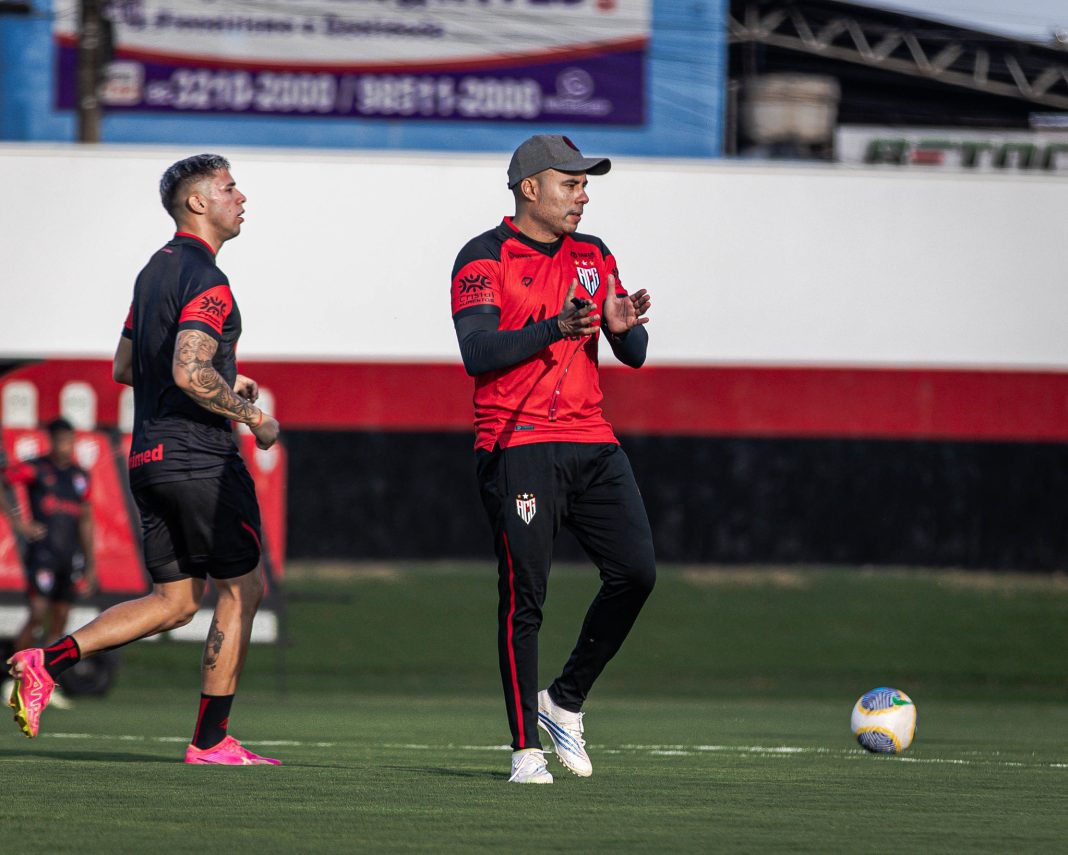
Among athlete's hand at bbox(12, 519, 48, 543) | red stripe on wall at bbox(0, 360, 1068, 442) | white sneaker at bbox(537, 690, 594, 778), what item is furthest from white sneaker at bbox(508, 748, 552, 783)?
red stripe on wall at bbox(0, 360, 1068, 442)

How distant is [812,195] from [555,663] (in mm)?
9450

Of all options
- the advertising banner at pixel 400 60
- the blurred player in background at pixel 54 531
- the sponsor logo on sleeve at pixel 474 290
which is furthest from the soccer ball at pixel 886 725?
the advertising banner at pixel 400 60

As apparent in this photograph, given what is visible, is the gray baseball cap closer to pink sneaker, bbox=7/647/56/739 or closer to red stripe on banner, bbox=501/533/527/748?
red stripe on banner, bbox=501/533/527/748

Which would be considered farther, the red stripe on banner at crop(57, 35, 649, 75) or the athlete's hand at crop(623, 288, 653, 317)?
the red stripe on banner at crop(57, 35, 649, 75)

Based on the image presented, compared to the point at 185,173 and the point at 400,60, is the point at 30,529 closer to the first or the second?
the point at 185,173

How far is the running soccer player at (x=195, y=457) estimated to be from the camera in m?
5.60

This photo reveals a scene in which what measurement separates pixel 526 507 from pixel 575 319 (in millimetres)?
636

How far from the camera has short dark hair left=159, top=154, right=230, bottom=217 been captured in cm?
578

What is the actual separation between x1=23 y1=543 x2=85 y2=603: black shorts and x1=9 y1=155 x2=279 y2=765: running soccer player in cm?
683

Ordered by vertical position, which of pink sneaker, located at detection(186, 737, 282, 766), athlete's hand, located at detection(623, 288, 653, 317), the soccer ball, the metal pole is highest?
the metal pole

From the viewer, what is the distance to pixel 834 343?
22.6 meters

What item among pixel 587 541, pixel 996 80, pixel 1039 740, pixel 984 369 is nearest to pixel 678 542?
pixel 984 369

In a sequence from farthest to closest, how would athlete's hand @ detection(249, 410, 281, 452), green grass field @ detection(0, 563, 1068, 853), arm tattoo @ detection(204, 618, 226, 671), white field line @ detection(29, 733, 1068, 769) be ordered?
white field line @ detection(29, 733, 1068, 769)
arm tattoo @ detection(204, 618, 226, 671)
athlete's hand @ detection(249, 410, 281, 452)
green grass field @ detection(0, 563, 1068, 853)

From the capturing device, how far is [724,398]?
22.0m
